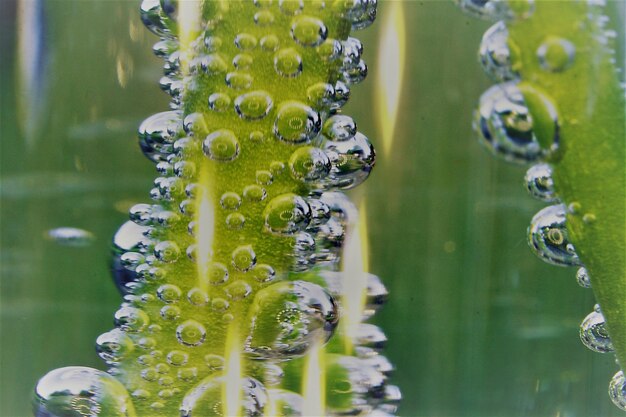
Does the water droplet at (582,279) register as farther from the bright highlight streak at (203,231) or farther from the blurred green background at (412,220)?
the bright highlight streak at (203,231)

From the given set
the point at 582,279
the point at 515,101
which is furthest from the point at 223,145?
the point at 582,279

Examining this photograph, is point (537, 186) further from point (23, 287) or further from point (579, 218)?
point (23, 287)

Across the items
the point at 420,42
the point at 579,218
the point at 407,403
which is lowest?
the point at 407,403

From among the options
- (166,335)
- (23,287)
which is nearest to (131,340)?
(166,335)

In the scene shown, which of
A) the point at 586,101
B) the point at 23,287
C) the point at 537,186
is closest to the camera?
the point at 586,101

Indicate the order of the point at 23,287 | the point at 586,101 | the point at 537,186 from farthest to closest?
the point at 23,287
the point at 537,186
the point at 586,101

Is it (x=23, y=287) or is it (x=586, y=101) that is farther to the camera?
(x=23, y=287)
